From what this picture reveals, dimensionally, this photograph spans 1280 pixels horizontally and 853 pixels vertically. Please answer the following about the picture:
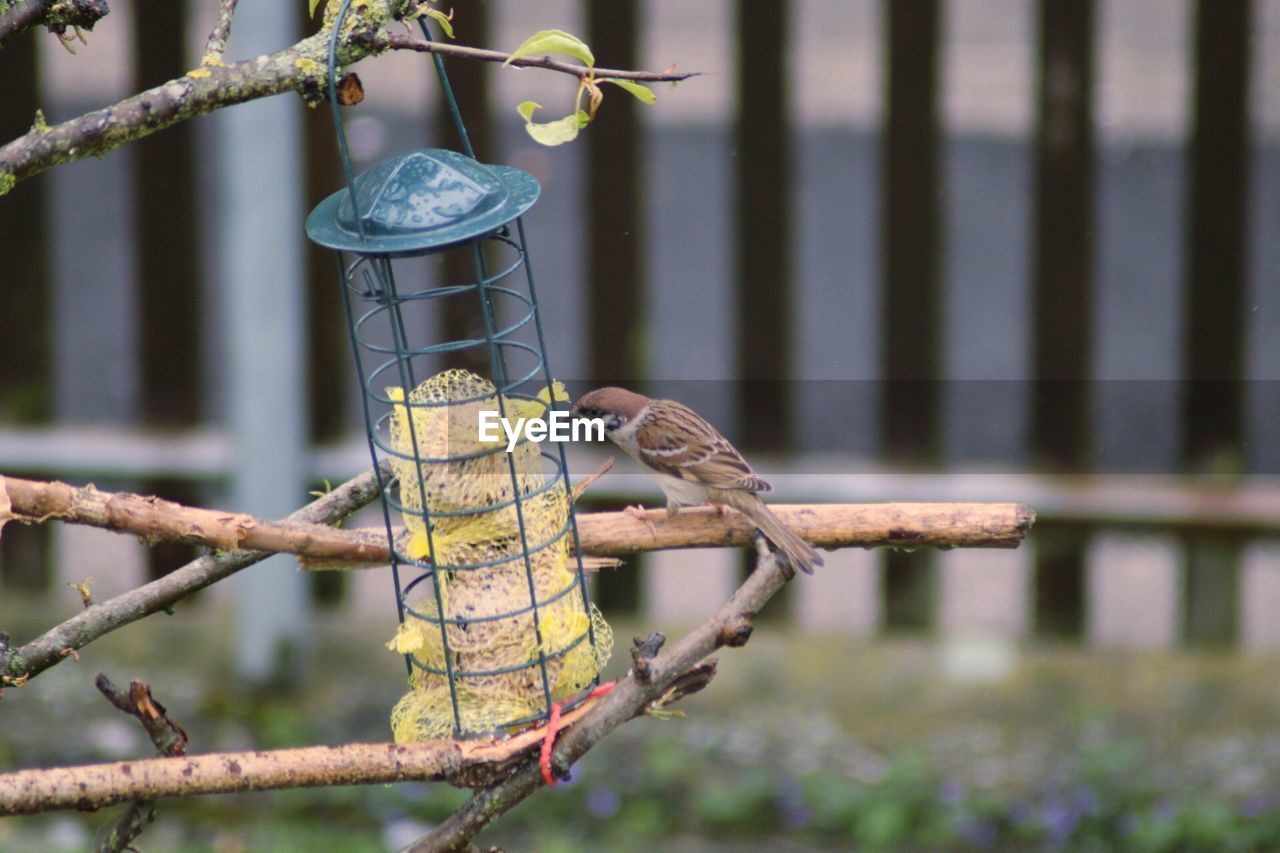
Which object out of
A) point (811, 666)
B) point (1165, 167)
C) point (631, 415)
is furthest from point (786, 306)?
point (1165, 167)

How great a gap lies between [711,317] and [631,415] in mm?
4746

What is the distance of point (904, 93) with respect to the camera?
4648 millimetres

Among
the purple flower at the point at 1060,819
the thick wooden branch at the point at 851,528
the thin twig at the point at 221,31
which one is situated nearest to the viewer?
the thin twig at the point at 221,31

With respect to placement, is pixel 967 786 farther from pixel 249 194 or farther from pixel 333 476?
pixel 249 194

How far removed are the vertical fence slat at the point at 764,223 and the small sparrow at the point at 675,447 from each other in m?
1.21

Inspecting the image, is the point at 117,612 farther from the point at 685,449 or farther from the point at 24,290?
the point at 24,290

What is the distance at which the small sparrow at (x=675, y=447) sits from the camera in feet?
11.1

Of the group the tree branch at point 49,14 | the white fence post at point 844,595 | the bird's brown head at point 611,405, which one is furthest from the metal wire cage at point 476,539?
the white fence post at point 844,595

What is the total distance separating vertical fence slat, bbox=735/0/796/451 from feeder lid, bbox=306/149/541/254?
8.56 ft

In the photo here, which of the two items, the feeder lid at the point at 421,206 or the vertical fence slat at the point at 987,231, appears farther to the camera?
the vertical fence slat at the point at 987,231

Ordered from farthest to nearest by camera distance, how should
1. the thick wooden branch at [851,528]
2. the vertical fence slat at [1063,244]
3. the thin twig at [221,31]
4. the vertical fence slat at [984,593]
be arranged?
Result: the vertical fence slat at [984,593] < the vertical fence slat at [1063,244] < the thick wooden branch at [851,528] < the thin twig at [221,31]

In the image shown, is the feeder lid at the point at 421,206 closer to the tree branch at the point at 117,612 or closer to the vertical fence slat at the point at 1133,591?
the tree branch at the point at 117,612

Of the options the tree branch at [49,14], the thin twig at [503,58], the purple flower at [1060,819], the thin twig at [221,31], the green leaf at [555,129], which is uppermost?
the tree branch at [49,14]

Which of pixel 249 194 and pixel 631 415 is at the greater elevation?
pixel 249 194
